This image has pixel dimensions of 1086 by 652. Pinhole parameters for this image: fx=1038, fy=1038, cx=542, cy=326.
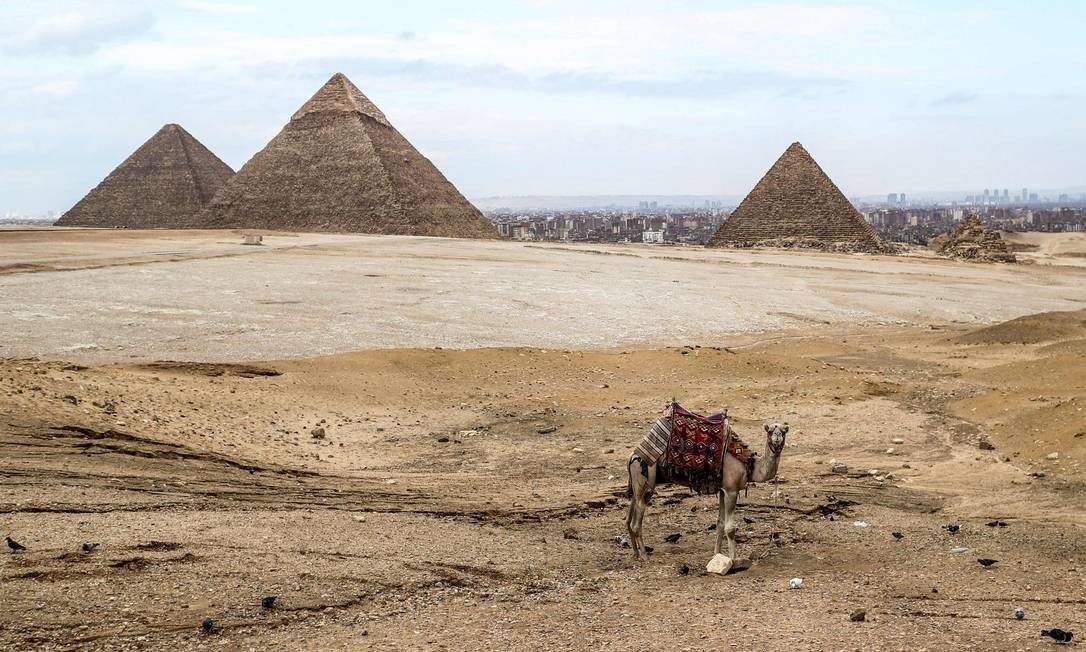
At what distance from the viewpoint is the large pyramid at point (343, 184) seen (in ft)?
206

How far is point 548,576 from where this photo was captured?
5.33 meters

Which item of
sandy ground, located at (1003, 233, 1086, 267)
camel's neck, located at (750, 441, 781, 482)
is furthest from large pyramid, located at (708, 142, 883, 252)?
camel's neck, located at (750, 441, 781, 482)

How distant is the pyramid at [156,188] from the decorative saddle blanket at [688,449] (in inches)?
2756

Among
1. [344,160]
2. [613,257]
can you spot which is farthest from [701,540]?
[344,160]

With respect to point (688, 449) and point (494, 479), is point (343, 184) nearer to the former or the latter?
point (494, 479)

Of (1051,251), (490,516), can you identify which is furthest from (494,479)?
(1051,251)

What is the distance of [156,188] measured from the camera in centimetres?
7325

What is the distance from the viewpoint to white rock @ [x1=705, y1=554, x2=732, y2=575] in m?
5.37

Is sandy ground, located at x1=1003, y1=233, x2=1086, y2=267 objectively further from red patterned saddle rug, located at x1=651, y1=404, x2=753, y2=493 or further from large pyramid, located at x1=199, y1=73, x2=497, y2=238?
red patterned saddle rug, located at x1=651, y1=404, x2=753, y2=493

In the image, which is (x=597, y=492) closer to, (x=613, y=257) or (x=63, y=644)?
(x=63, y=644)

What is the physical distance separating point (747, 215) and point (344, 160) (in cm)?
2586

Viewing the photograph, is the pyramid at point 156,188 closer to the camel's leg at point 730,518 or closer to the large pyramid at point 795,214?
the large pyramid at point 795,214

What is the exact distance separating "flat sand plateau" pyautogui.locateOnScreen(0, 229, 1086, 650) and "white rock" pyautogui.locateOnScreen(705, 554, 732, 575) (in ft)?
0.32

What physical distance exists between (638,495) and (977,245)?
160 ft
